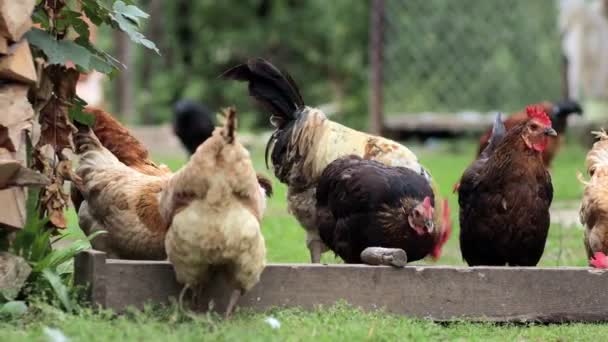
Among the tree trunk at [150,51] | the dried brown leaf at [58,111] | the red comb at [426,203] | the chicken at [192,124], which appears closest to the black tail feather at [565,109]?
the chicken at [192,124]

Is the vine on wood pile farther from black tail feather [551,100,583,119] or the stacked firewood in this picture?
black tail feather [551,100,583,119]

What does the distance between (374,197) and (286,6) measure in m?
18.0

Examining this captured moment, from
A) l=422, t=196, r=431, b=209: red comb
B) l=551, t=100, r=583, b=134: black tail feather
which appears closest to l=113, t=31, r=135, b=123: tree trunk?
l=551, t=100, r=583, b=134: black tail feather

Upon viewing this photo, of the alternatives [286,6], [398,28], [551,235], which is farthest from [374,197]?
[286,6]

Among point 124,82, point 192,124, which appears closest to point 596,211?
point 192,124

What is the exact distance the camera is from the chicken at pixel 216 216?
4809mm

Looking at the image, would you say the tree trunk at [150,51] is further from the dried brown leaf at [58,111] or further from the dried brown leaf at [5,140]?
the dried brown leaf at [5,140]

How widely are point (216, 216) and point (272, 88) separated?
9.06ft

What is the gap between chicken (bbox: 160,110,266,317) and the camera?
4809mm

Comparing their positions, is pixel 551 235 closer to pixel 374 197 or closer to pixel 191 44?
pixel 374 197

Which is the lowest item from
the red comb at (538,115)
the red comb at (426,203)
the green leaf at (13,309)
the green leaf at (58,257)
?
the green leaf at (13,309)

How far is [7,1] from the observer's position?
Answer: 191 inches

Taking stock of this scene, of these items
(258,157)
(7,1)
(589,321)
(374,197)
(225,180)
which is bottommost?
(258,157)

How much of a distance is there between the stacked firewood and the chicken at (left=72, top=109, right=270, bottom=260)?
2.36 feet
